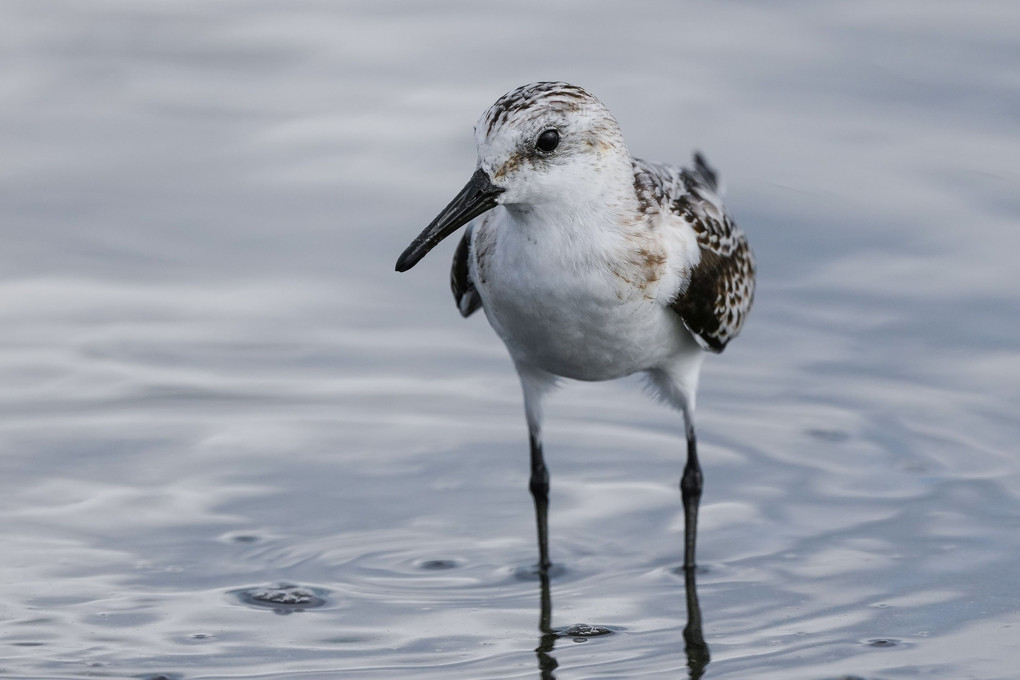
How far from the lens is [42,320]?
11047 millimetres

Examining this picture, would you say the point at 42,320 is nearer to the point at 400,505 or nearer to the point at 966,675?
the point at 400,505

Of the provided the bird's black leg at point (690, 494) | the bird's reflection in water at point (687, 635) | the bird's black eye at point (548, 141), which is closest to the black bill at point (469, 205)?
the bird's black eye at point (548, 141)

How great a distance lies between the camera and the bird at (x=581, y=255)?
747 cm

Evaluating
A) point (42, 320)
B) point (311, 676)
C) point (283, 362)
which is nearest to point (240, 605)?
point (311, 676)

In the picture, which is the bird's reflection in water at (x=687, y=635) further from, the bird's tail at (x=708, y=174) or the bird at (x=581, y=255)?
the bird's tail at (x=708, y=174)

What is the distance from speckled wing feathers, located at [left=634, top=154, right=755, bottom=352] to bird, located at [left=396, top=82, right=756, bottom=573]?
1 centimetres

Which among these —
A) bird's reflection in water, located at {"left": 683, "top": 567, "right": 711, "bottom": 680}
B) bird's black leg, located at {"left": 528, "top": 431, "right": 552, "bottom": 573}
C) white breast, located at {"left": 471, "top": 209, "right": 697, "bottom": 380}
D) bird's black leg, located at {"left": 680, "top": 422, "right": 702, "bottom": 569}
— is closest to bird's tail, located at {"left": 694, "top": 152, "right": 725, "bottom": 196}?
bird's black leg, located at {"left": 680, "top": 422, "right": 702, "bottom": 569}

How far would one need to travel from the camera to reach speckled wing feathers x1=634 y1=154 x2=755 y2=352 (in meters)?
8.34

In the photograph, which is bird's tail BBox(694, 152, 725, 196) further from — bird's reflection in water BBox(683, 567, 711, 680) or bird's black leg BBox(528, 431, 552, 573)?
bird's reflection in water BBox(683, 567, 711, 680)

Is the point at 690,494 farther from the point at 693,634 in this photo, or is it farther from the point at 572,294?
the point at 572,294

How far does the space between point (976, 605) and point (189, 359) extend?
4778mm

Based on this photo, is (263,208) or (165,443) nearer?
(165,443)

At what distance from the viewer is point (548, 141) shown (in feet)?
24.6

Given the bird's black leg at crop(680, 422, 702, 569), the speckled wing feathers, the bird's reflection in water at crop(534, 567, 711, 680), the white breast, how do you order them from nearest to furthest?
the bird's reflection in water at crop(534, 567, 711, 680) < the white breast < the speckled wing feathers < the bird's black leg at crop(680, 422, 702, 569)
